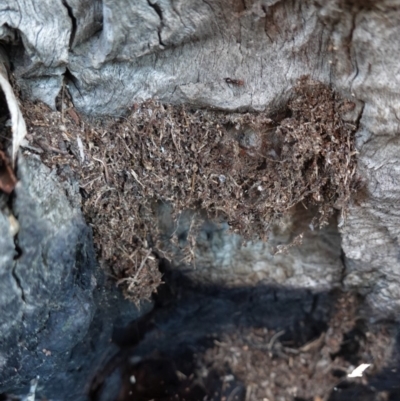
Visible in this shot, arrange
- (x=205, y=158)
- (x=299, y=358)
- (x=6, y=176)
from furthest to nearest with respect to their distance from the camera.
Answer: (x=299, y=358) → (x=205, y=158) → (x=6, y=176)

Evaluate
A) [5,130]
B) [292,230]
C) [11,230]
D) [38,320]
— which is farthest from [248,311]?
[5,130]

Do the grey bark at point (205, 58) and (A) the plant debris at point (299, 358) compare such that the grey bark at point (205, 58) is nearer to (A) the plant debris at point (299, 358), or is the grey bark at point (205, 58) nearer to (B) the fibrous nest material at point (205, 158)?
(B) the fibrous nest material at point (205, 158)

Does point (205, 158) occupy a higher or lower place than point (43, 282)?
higher

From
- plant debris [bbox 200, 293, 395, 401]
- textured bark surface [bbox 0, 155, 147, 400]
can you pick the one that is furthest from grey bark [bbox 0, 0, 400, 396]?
plant debris [bbox 200, 293, 395, 401]

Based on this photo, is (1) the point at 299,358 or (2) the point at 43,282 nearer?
(2) the point at 43,282

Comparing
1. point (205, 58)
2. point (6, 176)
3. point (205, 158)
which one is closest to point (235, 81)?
point (205, 58)

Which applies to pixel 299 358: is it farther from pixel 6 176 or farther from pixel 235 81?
pixel 6 176

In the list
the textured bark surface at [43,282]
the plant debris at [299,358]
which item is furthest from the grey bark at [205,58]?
the plant debris at [299,358]
